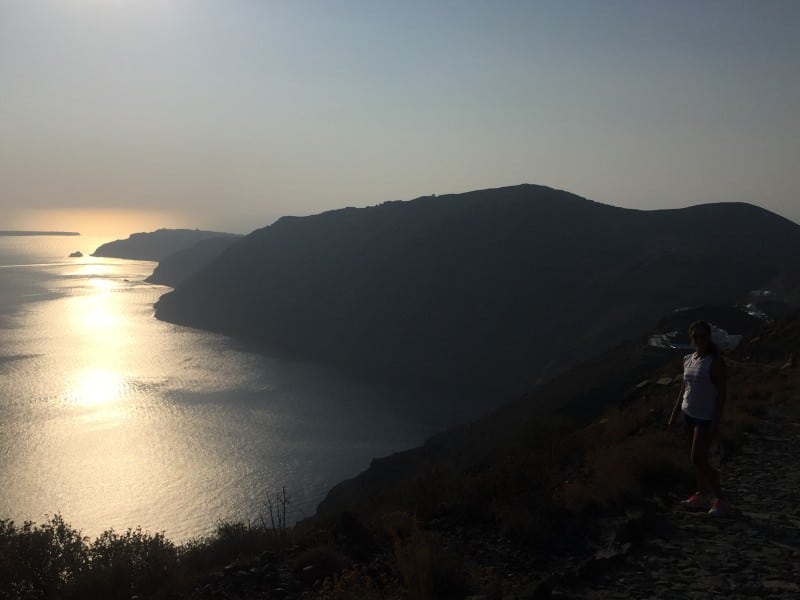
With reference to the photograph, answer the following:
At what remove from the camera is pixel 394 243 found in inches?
5802

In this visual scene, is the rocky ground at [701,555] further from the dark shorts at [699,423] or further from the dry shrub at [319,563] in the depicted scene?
the dry shrub at [319,563]

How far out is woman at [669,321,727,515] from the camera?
21.5ft

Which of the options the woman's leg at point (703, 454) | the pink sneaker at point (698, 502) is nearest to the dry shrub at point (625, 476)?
the pink sneaker at point (698, 502)

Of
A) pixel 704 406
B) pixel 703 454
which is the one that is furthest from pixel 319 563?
pixel 704 406

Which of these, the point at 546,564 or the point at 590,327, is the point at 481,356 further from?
the point at 546,564

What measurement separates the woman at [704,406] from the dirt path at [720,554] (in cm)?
25

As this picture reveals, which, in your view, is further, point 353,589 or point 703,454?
point 703,454

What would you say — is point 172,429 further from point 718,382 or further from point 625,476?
point 718,382

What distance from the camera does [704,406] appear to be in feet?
21.8

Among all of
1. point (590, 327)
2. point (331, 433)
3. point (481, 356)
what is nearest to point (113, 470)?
point (331, 433)

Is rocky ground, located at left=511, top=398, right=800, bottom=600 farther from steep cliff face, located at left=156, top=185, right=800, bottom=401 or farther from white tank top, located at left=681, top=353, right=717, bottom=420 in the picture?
steep cliff face, located at left=156, top=185, right=800, bottom=401

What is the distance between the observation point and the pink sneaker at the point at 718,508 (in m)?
6.35

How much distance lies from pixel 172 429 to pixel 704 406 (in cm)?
6364

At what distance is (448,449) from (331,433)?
80.7ft
